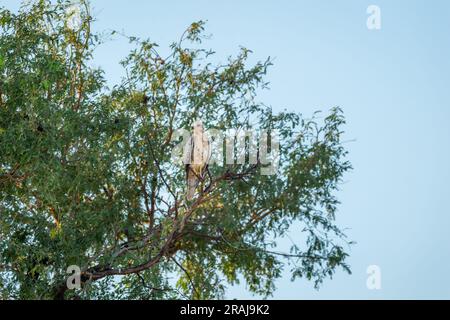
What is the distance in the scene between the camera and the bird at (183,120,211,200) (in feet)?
42.9

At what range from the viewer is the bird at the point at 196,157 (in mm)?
13086

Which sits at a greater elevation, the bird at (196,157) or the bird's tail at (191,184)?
the bird at (196,157)

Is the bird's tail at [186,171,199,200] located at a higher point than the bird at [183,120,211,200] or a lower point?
lower

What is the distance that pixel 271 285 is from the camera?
14305 millimetres

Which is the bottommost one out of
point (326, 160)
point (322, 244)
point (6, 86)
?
point (322, 244)

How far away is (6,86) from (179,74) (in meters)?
2.44

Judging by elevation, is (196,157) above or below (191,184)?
above

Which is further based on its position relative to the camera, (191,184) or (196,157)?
(196,157)

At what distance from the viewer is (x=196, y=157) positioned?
528 inches
